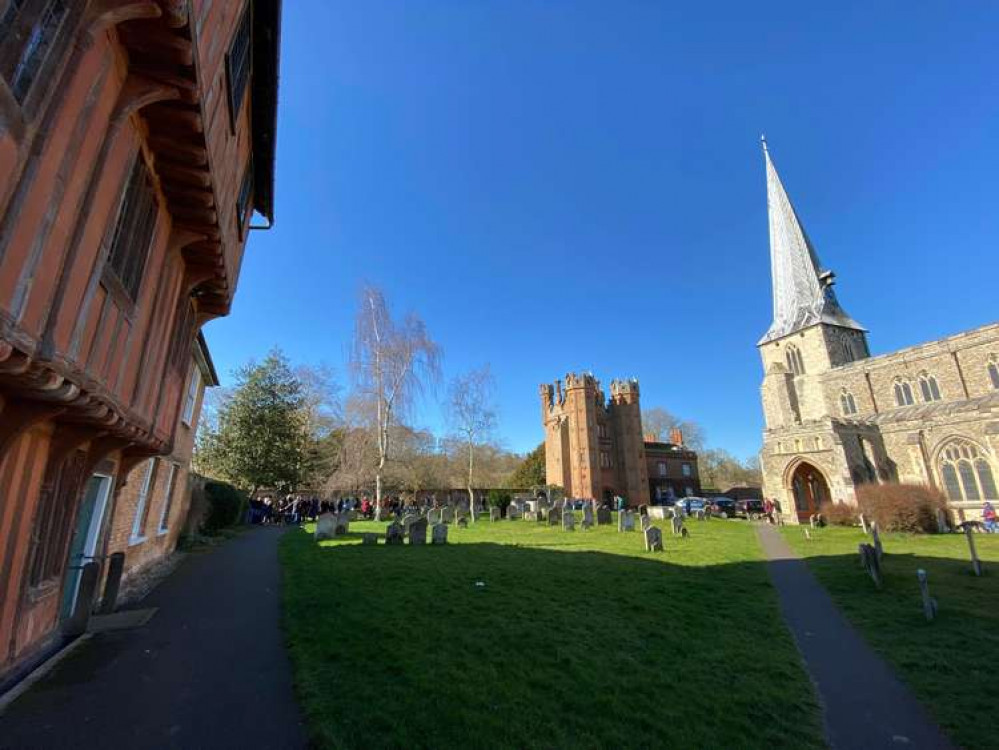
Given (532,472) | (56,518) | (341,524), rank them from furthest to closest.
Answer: (532,472) < (341,524) < (56,518)

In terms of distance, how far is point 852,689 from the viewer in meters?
4.95

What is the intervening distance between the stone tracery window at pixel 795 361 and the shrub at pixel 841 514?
22659 mm

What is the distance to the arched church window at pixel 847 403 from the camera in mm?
36619

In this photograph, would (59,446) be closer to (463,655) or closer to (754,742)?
(463,655)

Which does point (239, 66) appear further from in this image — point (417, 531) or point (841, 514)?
point (841, 514)

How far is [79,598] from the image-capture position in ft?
19.3

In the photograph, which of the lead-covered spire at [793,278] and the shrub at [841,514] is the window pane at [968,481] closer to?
the shrub at [841,514]

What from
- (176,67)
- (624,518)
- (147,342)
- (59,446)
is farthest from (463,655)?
(624,518)

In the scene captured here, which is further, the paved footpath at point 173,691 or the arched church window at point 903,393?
the arched church window at point 903,393

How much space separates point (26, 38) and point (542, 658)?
6781 mm

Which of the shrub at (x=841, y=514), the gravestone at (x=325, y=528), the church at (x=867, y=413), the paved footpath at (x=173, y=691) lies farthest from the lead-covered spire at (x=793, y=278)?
the paved footpath at (x=173, y=691)

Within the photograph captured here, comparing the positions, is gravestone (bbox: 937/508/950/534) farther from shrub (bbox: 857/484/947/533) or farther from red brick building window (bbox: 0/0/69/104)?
red brick building window (bbox: 0/0/69/104)

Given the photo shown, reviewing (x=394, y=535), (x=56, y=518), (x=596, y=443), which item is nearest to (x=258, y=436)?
(x=394, y=535)

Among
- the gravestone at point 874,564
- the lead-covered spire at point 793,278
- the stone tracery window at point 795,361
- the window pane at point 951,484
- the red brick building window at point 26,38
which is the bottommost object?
the gravestone at point 874,564
